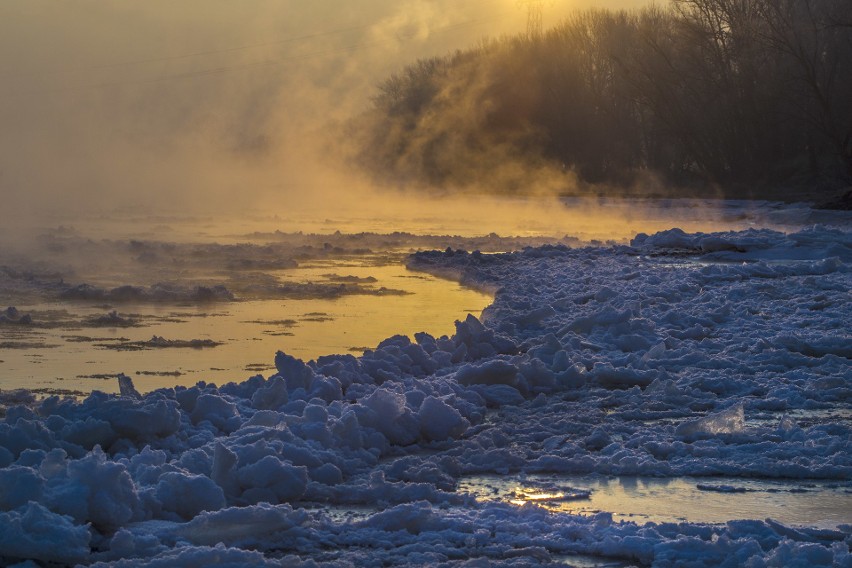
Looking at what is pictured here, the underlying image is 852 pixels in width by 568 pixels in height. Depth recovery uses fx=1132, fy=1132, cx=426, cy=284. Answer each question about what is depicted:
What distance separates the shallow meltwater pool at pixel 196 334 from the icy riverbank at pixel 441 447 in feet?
2.99

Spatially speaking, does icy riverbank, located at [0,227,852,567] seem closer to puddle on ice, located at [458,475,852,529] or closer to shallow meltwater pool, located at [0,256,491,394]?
puddle on ice, located at [458,475,852,529]

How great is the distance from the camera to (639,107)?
51875 mm

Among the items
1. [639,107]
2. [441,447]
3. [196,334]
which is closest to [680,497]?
Result: [441,447]

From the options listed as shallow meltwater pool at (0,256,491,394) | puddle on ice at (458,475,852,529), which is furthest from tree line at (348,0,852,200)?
puddle on ice at (458,475,852,529)

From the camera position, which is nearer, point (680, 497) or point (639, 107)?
point (680, 497)

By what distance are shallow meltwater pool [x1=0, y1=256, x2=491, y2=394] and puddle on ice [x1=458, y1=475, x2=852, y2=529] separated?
275 cm

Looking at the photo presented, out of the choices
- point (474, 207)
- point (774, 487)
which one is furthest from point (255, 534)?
point (474, 207)

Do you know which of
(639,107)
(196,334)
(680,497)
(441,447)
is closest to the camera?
(680,497)

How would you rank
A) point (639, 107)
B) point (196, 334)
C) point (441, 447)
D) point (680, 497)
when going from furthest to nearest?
1. point (639, 107)
2. point (196, 334)
3. point (441, 447)
4. point (680, 497)

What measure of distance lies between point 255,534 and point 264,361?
3.79 meters

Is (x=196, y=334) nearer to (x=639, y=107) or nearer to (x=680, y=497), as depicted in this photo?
(x=680, y=497)

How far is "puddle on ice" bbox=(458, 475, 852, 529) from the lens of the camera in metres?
4.48

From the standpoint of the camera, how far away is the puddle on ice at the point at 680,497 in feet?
14.7

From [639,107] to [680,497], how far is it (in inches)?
1919
